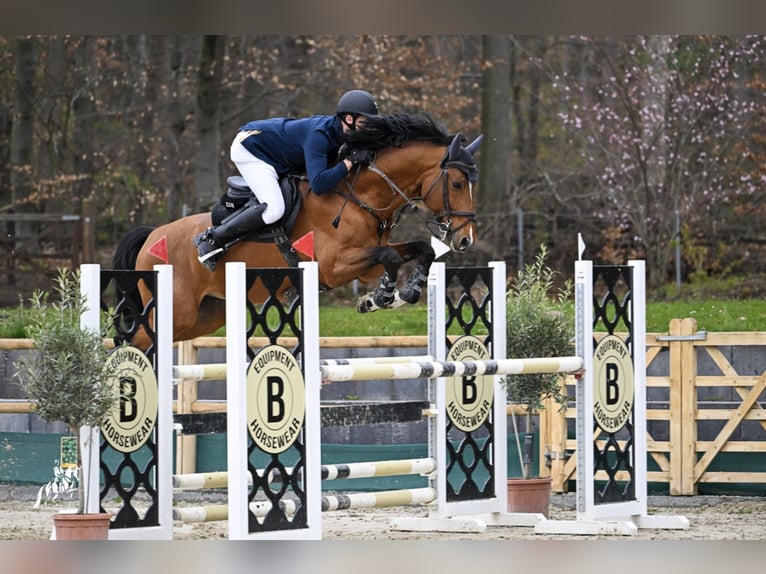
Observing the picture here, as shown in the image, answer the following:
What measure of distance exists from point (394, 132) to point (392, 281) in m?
0.78

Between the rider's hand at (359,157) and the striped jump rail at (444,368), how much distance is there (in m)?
1.17

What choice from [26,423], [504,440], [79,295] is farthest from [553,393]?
[26,423]

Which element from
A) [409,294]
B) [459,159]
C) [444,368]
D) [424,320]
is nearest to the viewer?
[444,368]

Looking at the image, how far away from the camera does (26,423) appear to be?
26.8ft

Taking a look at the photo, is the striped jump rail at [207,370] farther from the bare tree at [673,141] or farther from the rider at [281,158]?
the bare tree at [673,141]

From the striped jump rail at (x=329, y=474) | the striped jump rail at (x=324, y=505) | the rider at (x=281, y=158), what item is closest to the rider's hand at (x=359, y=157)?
the rider at (x=281, y=158)

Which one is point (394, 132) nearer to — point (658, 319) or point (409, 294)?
point (409, 294)

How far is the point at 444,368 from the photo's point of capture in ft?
17.0

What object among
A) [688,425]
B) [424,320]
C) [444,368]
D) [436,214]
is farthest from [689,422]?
[424,320]

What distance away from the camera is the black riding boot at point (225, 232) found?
5.93 meters

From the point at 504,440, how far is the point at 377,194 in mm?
1309

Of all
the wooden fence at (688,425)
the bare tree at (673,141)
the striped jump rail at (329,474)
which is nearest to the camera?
the striped jump rail at (329,474)

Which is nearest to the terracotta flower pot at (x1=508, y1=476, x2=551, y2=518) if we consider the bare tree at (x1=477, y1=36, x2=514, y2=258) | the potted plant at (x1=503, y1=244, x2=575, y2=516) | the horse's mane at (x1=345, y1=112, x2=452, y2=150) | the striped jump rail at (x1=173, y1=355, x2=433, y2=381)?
the potted plant at (x1=503, y1=244, x2=575, y2=516)
